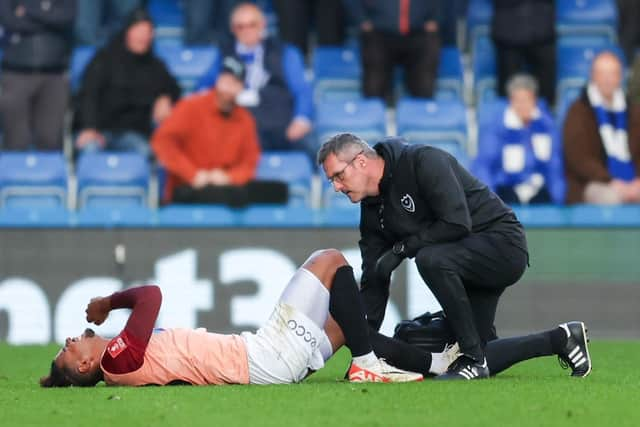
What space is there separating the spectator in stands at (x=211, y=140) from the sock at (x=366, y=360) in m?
5.06

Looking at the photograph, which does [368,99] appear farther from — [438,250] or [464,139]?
[438,250]

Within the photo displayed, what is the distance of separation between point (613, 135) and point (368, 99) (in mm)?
2397

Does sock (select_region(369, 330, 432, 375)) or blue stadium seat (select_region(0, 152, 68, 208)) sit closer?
sock (select_region(369, 330, 432, 375))

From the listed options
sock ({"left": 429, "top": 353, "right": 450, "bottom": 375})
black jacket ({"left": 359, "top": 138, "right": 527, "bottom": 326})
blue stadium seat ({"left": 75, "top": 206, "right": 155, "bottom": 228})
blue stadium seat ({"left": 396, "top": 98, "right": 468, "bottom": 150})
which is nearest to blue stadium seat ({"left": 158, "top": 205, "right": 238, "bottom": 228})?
blue stadium seat ({"left": 75, "top": 206, "right": 155, "bottom": 228})

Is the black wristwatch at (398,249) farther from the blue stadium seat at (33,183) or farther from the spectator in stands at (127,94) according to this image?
the spectator in stands at (127,94)

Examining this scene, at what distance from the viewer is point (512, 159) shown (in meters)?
12.6

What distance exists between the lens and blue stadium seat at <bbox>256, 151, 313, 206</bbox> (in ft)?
42.1

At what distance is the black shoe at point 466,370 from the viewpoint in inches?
297

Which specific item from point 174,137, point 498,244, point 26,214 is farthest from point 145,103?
point 498,244

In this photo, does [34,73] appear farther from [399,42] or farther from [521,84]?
[521,84]

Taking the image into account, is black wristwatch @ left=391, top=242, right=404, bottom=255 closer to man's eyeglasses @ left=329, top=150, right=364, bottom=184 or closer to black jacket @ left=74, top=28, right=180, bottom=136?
man's eyeglasses @ left=329, top=150, right=364, bottom=184

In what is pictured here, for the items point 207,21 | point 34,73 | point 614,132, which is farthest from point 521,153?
point 34,73

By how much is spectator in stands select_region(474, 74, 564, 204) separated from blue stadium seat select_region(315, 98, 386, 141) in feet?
3.72

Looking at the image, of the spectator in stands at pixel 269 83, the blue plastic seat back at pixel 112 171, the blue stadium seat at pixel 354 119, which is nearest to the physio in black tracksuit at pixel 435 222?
the blue plastic seat back at pixel 112 171
